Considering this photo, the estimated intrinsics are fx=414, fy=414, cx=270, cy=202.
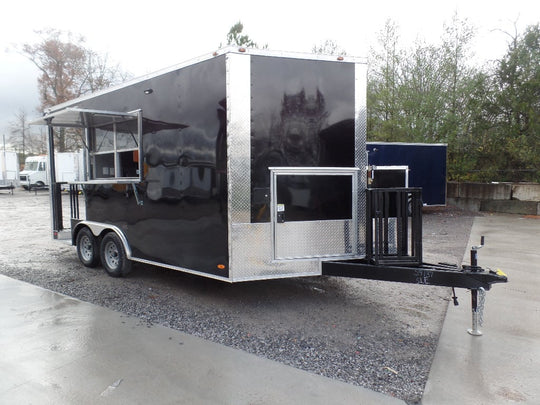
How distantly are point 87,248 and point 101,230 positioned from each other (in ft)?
2.75

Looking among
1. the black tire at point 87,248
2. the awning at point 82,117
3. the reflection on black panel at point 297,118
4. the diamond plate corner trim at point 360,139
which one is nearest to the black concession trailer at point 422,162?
the diamond plate corner trim at point 360,139

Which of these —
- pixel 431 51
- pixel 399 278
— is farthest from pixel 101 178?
pixel 431 51

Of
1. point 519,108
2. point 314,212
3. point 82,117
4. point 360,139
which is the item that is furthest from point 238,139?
point 519,108

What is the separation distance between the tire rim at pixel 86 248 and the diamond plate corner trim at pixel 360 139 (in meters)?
4.53

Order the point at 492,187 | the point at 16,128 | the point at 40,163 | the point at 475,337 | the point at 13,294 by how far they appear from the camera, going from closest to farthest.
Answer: the point at 475,337, the point at 13,294, the point at 492,187, the point at 40,163, the point at 16,128

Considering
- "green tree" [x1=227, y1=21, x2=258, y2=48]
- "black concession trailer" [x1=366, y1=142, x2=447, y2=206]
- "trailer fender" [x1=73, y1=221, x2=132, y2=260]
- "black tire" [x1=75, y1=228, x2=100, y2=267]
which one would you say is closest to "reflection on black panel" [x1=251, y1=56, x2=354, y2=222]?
"trailer fender" [x1=73, y1=221, x2=132, y2=260]

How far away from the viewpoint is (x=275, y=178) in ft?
14.9

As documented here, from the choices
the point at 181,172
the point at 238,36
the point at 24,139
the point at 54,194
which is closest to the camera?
the point at 181,172

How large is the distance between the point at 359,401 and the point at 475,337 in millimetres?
1836

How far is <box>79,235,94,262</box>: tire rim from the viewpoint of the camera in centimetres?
693

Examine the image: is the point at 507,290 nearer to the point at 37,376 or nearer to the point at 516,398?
the point at 516,398

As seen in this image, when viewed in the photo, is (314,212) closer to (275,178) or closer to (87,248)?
(275,178)

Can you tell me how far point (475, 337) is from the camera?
4137 mm

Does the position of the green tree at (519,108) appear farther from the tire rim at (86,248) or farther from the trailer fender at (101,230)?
the tire rim at (86,248)
